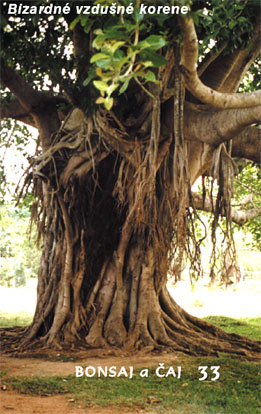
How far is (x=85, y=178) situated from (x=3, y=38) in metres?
2.35

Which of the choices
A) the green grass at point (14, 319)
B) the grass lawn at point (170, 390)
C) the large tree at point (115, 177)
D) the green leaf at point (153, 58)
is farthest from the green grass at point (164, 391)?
the green grass at point (14, 319)

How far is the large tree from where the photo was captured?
607cm

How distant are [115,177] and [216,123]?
1.97 m

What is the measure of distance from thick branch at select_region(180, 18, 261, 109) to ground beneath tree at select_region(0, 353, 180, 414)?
2967mm

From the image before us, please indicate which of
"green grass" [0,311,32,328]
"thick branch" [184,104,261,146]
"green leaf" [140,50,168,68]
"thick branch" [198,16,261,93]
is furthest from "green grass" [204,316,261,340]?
"green leaf" [140,50,168,68]

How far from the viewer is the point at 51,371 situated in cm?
575

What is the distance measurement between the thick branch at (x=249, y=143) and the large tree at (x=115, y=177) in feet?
0.05

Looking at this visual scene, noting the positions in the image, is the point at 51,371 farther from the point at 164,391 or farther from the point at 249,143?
the point at 249,143

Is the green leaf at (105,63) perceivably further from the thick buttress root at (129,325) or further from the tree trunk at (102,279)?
the thick buttress root at (129,325)

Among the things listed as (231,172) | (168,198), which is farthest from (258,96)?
(168,198)

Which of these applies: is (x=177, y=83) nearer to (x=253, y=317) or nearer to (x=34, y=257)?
(x=253, y=317)

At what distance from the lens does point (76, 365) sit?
237 inches

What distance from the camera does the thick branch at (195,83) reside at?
402cm

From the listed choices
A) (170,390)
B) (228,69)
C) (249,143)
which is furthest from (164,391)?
(228,69)
